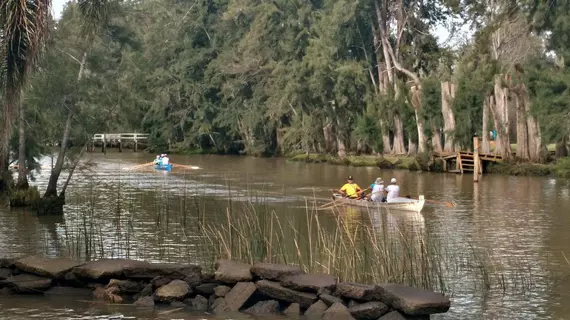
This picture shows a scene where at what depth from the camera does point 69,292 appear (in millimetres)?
15992

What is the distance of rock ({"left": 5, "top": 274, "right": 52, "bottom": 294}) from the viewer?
1591cm

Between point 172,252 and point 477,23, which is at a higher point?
point 477,23

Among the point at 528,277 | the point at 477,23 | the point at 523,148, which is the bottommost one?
the point at 528,277

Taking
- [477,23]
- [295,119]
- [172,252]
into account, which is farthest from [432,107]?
[172,252]

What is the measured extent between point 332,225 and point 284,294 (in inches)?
548

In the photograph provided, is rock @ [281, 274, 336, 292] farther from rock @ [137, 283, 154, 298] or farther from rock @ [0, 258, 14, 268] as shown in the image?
rock @ [0, 258, 14, 268]

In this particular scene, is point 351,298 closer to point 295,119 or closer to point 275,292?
point 275,292

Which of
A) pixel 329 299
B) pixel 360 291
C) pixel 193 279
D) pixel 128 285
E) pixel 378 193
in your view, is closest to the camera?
pixel 360 291

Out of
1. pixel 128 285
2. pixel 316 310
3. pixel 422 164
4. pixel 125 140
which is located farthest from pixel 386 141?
pixel 316 310

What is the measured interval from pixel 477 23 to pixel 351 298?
151 feet

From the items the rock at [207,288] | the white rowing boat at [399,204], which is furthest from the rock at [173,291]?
the white rowing boat at [399,204]

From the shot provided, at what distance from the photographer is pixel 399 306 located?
1370cm

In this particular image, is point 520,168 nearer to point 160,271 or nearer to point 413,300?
point 160,271

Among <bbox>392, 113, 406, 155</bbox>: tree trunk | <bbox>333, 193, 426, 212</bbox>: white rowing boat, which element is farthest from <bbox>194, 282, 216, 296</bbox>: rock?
<bbox>392, 113, 406, 155</bbox>: tree trunk
